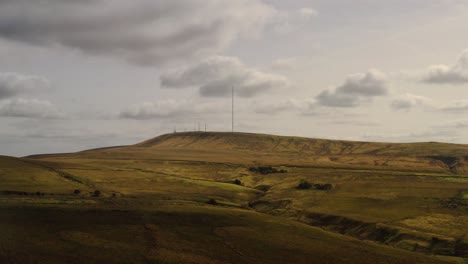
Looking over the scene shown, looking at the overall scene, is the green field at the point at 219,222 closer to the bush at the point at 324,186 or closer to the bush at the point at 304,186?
the bush at the point at 324,186

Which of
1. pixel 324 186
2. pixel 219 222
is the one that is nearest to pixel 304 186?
pixel 324 186

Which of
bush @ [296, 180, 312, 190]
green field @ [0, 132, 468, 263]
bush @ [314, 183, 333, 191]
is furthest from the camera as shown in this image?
bush @ [296, 180, 312, 190]

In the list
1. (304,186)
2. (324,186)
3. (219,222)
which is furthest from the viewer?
(324,186)

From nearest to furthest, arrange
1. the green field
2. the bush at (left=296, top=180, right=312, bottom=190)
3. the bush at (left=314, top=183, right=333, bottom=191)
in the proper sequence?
the green field
the bush at (left=314, top=183, right=333, bottom=191)
the bush at (left=296, top=180, right=312, bottom=190)

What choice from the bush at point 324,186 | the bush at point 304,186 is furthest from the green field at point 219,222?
the bush at point 304,186

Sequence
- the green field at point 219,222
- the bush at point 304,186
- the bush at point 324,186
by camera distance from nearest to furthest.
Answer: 1. the green field at point 219,222
2. the bush at point 324,186
3. the bush at point 304,186

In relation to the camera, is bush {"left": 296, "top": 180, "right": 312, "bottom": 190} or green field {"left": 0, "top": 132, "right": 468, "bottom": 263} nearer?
green field {"left": 0, "top": 132, "right": 468, "bottom": 263}

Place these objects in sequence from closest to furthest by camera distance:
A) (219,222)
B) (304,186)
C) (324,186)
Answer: (219,222), (304,186), (324,186)

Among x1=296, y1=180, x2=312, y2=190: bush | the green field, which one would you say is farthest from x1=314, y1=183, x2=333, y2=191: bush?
the green field

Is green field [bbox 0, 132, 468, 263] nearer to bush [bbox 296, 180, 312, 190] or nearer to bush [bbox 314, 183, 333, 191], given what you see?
bush [bbox 314, 183, 333, 191]

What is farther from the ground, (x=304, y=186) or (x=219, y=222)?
(x=304, y=186)

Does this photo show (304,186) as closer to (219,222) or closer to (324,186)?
(324,186)

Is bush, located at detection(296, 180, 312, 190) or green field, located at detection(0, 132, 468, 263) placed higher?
bush, located at detection(296, 180, 312, 190)

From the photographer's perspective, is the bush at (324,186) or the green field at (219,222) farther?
the bush at (324,186)
